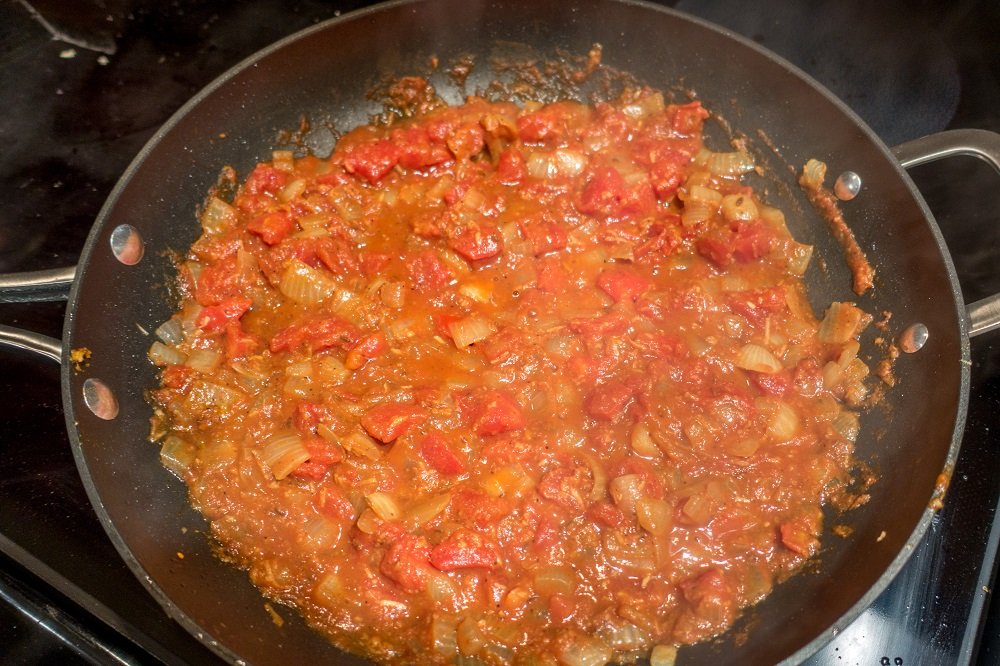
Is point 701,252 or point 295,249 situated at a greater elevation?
point 701,252

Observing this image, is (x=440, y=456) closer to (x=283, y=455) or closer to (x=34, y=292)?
(x=283, y=455)

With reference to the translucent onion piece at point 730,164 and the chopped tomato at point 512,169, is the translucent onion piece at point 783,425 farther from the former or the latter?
the chopped tomato at point 512,169

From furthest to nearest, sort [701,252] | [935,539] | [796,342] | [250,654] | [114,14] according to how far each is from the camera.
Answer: [114,14], [701,252], [796,342], [935,539], [250,654]

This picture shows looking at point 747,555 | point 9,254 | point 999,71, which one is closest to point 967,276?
point 999,71

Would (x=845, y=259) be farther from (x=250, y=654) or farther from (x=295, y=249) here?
(x=250, y=654)

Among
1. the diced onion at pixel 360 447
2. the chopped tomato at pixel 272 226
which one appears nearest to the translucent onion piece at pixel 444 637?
the diced onion at pixel 360 447

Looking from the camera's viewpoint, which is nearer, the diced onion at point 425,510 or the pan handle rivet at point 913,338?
the diced onion at point 425,510

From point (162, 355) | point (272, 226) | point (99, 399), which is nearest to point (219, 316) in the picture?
point (162, 355)
